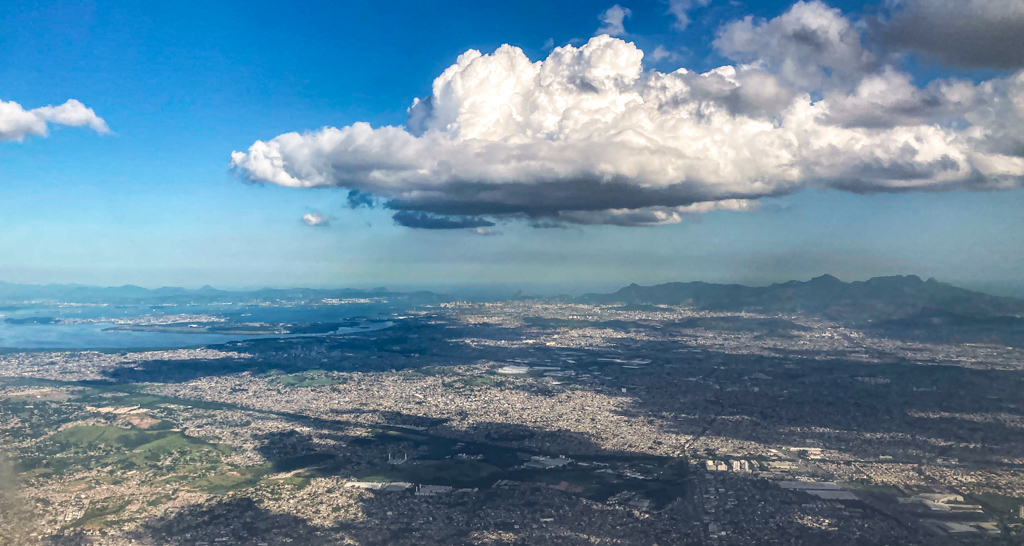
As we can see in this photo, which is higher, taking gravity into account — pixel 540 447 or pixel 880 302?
pixel 880 302

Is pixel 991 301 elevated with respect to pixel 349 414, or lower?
elevated

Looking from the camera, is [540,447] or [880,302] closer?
[540,447]

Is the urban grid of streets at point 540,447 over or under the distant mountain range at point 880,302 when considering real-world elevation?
under

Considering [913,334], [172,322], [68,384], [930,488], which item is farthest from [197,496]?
[172,322]

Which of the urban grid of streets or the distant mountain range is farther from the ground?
the distant mountain range

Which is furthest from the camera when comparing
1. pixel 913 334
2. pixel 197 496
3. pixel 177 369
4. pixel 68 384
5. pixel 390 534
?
pixel 913 334

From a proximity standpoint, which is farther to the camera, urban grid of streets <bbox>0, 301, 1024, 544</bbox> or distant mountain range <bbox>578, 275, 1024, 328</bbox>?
distant mountain range <bbox>578, 275, 1024, 328</bbox>

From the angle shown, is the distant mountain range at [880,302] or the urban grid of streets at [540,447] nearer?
the urban grid of streets at [540,447]

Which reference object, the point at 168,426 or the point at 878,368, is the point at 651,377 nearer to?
the point at 878,368
